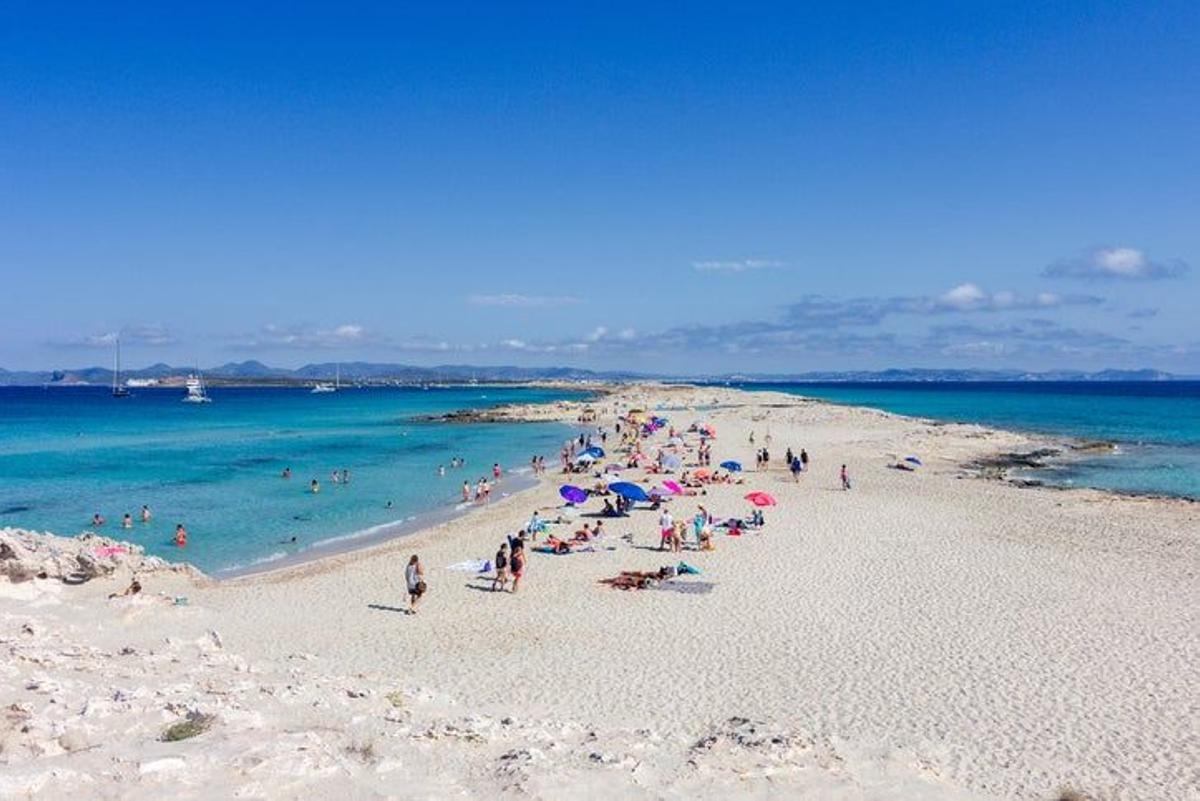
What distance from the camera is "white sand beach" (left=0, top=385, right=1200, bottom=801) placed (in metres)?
8.16

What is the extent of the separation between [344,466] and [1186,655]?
41183mm

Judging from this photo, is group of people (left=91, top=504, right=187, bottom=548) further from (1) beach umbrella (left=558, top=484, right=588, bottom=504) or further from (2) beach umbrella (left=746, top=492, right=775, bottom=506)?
(2) beach umbrella (left=746, top=492, right=775, bottom=506)

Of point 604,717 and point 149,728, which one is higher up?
point 149,728

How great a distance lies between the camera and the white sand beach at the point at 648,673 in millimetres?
8156

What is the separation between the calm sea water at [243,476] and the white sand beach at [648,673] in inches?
250

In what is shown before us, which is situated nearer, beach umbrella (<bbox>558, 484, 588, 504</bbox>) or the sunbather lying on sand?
the sunbather lying on sand

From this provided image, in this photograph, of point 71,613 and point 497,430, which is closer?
point 71,613

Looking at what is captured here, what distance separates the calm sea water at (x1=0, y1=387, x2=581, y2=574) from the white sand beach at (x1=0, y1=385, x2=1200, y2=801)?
6351 millimetres

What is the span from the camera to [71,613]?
1530cm

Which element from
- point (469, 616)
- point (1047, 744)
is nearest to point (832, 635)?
point (1047, 744)

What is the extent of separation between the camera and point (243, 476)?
42.3m

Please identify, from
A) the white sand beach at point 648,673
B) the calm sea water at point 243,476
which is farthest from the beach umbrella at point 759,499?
the calm sea water at point 243,476

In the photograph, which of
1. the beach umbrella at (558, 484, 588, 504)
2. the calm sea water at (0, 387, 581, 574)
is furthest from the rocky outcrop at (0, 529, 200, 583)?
the beach umbrella at (558, 484, 588, 504)

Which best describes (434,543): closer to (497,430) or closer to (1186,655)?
(1186,655)
